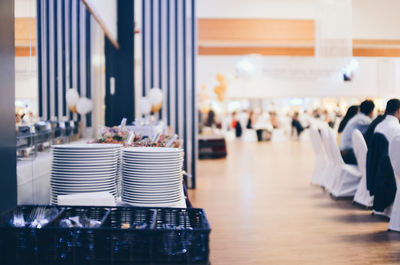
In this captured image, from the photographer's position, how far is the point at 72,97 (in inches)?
154

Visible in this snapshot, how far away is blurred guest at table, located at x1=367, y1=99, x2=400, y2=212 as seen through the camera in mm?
4957

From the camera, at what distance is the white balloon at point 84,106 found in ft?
13.8

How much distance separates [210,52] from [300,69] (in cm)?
402

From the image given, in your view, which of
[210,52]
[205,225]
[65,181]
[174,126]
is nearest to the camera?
[205,225]

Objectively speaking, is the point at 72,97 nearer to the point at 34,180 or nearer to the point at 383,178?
the point at 34,180

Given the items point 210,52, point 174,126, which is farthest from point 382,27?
point 210,52

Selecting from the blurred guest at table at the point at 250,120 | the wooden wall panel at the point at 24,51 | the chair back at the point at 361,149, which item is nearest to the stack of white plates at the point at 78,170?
the wooden wall panel at the point at 24,51

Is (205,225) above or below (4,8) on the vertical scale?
below

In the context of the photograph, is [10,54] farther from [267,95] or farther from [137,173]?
[267,95]

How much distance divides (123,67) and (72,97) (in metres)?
3.11

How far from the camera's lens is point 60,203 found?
169 cm

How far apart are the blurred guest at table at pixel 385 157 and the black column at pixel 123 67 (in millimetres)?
3475

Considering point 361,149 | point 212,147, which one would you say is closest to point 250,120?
point 212,147

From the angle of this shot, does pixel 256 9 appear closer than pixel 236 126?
Yes
